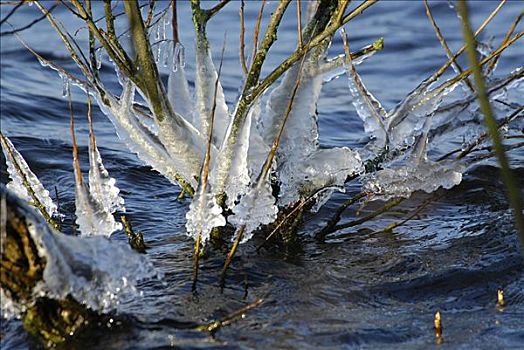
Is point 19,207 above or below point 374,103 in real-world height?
below

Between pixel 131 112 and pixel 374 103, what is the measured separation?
3.19ft

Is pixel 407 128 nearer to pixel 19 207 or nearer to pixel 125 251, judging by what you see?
pixel 125 251

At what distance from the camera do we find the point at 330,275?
11.5ft

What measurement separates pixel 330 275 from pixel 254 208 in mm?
470

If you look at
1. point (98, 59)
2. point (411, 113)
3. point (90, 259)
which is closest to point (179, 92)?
point (98, 59)

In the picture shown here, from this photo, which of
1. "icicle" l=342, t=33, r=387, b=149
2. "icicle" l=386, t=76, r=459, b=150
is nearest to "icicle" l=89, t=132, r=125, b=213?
"icicle" l=342, t=33, r=387, b=149

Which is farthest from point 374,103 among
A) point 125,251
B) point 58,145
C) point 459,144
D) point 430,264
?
point 58,145

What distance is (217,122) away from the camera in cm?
369

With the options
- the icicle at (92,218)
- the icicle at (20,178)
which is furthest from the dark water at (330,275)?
the icicle at (20,178)

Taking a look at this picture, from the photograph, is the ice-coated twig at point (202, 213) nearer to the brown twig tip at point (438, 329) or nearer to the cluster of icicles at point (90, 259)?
the cluster of icicles at point (90, 259)

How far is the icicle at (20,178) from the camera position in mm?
3516

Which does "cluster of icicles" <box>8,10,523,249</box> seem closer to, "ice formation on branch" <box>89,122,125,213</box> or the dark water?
"ice formation on branch" <box>89,122,125,213</box>

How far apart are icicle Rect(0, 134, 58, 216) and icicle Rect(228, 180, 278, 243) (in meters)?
0.88

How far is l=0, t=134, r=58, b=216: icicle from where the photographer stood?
3.52 m
